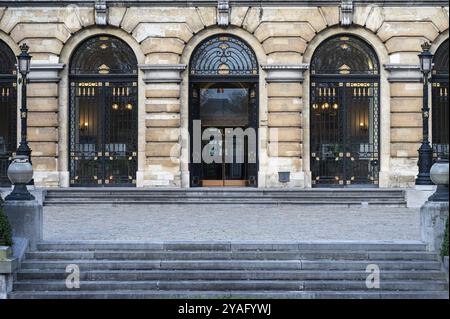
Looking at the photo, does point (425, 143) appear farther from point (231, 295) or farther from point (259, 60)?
point (231, 295)

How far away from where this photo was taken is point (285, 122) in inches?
960

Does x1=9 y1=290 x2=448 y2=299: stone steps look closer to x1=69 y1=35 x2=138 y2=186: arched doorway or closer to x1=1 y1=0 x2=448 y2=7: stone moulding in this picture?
x1=69 y1=35 x2=138 y2=186: arched doorway

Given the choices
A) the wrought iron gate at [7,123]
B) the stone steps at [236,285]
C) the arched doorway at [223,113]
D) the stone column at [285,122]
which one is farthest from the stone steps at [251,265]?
the wrought iron gate at [7,123]

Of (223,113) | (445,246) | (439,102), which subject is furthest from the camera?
(223,113)

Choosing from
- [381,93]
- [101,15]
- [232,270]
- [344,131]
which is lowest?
[232,270]

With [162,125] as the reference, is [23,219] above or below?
below

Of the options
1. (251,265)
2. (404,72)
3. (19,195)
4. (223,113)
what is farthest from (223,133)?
(251,265)

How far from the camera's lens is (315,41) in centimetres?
2473

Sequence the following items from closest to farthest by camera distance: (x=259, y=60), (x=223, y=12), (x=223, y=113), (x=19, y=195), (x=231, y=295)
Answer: (x=231, y=295) → (x=19, y=195) → (x=223, y=12) → (x=259, y=60) → (x=223, y=113)

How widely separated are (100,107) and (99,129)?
0.83m

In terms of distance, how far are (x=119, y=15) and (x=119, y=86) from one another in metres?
2.62

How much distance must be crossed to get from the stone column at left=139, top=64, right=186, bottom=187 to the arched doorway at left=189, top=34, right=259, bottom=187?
0.81 meters

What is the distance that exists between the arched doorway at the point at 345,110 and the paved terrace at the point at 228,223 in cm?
400

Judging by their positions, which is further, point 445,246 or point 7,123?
point 7,123
